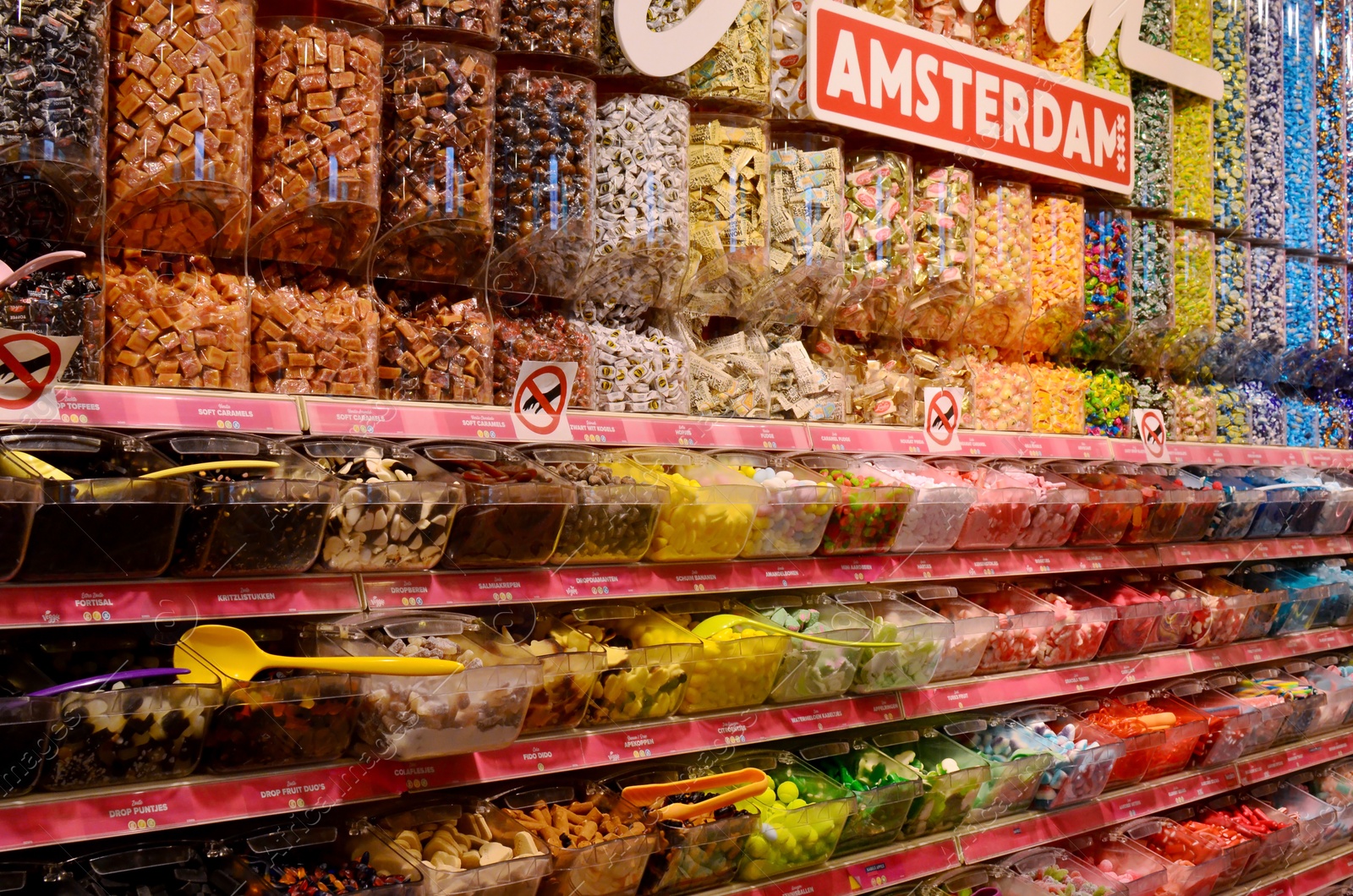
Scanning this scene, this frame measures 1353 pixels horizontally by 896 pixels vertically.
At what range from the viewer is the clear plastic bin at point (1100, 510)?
3.44 meters

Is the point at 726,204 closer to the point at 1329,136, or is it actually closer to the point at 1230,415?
the point at 1230,415

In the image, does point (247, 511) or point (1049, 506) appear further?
point (1049, 506)

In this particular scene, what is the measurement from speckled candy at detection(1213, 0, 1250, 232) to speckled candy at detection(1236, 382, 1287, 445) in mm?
660

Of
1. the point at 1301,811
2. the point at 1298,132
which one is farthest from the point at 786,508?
the point at 1298,132

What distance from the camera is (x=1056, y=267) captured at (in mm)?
3617

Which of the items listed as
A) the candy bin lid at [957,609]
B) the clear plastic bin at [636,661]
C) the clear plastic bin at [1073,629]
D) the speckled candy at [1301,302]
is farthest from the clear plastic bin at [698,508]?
the speckled candy at [1301,302]

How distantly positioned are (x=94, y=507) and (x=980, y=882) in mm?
2378

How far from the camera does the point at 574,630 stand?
2.37 meters

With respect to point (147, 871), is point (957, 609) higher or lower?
higher

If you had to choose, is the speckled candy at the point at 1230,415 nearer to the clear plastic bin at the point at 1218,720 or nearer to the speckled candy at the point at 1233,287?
the speckled candy at the point at 1233,287

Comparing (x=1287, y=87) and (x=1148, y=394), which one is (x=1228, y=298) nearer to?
(x=1148, y=394)

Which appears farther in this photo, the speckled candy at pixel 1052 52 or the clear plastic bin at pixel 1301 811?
the clear plastic bin at pixel 1301 811

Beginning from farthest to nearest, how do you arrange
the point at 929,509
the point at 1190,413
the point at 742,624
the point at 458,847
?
1. the point at 1190,413
2. the point at 929,509
3. the point at 742,624
4. the point at 458,847

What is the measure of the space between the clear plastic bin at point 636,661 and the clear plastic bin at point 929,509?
77 centimetres
